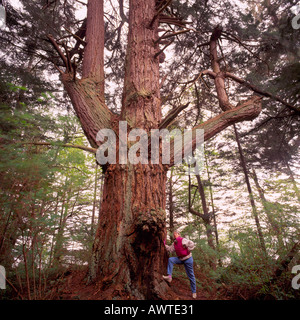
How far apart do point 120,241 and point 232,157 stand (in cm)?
1054

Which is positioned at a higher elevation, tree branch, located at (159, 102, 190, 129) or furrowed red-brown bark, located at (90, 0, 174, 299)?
tree branch, located at (159, 102, 190, 129)

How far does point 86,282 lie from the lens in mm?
2229

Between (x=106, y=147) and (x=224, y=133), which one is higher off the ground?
(x=224, y=133)

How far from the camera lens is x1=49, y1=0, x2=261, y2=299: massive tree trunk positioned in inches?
84.1

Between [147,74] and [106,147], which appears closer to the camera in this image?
[106,147]

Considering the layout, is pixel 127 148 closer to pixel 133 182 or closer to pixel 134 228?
pixel 133 182

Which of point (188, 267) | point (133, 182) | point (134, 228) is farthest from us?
point (188, 267)

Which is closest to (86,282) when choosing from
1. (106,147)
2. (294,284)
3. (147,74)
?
(106,147)

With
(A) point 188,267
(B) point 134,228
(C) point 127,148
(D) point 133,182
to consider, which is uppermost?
(C) point 127,148

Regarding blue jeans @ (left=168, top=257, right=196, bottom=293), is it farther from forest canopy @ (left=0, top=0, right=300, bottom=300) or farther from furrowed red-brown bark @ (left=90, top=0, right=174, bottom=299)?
furrowed red-brown bark @ (left=90, top=0, right=174, bottom=299)

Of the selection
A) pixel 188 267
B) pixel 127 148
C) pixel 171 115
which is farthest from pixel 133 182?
pixel 188 267

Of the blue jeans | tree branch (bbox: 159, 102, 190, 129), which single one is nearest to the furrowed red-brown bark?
tree branch (bbox: 159, 102, 190, 129)

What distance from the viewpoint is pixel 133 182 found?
2.47 meters
